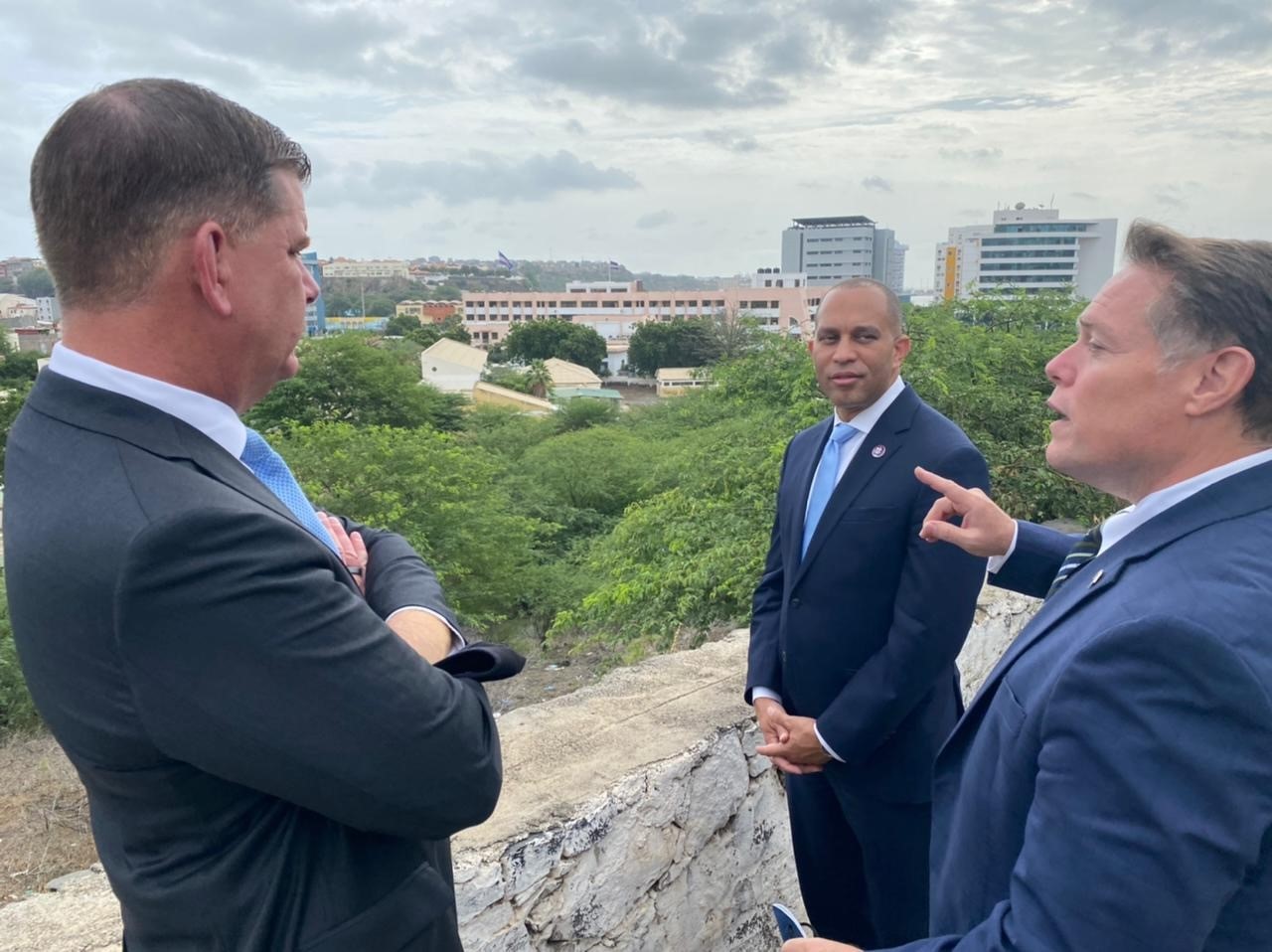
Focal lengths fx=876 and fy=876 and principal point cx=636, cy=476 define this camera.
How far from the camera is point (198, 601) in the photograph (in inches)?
34.1

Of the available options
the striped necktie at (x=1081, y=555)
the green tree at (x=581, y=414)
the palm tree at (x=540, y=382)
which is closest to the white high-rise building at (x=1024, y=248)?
the palm tree at (x=540, y=382)

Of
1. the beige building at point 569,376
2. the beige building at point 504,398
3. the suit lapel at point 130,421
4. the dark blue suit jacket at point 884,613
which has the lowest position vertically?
the beige building at point 569,376

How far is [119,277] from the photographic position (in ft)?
3.16

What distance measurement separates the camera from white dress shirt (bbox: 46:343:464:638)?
974 millimetres

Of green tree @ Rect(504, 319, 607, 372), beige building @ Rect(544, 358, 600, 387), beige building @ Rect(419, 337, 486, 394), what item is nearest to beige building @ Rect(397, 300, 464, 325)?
green tree @ Rect(504, 319, 607, 372)

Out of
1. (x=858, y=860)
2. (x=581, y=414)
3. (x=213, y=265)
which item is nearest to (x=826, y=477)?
(x=858, y=860)

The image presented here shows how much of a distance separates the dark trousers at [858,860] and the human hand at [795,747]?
0.20 ft

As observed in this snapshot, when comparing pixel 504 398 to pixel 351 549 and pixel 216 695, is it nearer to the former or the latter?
pixel 351 549

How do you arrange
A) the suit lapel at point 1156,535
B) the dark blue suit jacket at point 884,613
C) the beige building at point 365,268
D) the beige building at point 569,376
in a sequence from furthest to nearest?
the beige building at point 365,268 < the beige building at point 569,376 < the dark blue suit jacket at point 884,613 < the suit lapel at point 1156,535

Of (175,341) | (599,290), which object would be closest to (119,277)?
(175,341)

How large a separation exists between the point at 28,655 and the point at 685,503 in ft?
23.3

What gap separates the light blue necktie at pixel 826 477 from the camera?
2.40 metres

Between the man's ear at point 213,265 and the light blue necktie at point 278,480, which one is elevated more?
the man's ear at point 213,265

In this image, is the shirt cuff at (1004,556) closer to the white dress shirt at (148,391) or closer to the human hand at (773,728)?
the human hand at (773,728)
